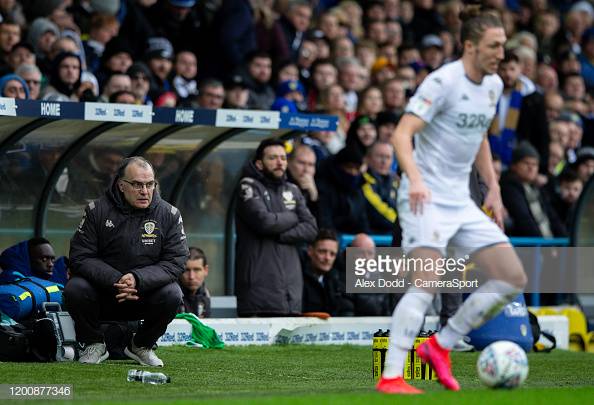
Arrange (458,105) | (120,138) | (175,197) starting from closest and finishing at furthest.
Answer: (458,105) < (120,138) < (175,197)

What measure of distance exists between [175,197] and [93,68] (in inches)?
88.1

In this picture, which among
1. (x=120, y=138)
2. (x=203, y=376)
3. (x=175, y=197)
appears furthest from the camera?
(x=175, y=197)

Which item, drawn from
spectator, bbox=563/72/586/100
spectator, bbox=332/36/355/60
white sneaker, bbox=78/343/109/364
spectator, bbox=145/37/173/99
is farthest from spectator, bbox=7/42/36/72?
spectator, bbox=563/72/586/100

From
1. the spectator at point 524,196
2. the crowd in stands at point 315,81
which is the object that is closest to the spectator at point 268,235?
the crowd in stands at point 315,81

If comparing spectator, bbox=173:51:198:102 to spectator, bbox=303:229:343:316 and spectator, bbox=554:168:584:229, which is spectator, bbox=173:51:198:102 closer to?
spectator, bbox=303:229:343:316

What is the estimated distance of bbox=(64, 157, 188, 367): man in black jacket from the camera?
10.6 m

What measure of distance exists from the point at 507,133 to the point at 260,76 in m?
3.37

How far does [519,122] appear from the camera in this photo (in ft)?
59.9

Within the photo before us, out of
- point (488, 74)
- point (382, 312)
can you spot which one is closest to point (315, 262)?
point (382, 312)

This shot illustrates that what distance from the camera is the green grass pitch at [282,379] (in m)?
8.24

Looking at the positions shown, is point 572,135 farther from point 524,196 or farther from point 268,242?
point 268,242

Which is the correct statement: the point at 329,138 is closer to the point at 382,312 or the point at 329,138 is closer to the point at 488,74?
the point at 382,312

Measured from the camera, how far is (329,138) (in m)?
16.3

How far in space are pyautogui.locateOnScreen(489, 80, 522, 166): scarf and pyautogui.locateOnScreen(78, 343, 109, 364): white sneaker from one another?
317 inches
